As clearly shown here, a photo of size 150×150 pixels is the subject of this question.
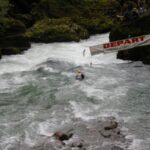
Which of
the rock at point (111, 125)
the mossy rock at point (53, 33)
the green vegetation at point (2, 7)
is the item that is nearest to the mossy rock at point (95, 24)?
the mossy rock at point (53, 33)

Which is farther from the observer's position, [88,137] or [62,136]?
[88,137]

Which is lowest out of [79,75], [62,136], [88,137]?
[88,137]

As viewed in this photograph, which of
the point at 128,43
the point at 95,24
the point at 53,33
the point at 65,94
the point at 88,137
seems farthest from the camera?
the point at 95,24

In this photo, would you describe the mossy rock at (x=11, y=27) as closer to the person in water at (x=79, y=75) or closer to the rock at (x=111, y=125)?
the person in water at (x=79, y=75)

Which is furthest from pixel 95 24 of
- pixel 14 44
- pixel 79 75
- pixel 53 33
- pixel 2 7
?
pixel 79 75

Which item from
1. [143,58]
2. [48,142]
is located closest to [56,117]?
[48,142]

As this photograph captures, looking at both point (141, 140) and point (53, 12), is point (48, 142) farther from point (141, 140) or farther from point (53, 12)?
point (53, 12)

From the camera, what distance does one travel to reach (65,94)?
22062 millimetres

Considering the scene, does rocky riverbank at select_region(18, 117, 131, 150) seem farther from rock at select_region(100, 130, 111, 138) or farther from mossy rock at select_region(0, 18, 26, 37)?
mossy rock at select_region(0, 18, 26, 37)

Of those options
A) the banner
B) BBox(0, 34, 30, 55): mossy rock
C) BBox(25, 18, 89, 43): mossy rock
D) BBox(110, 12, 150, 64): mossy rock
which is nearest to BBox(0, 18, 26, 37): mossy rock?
BBox(25, 18, 89, 43): mossy rock

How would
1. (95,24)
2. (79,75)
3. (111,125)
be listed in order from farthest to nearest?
(95,24), (79,75), (111,125)

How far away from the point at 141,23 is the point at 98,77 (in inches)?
220

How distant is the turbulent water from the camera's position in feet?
59.2

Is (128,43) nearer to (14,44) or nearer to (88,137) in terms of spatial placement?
(14,44)
